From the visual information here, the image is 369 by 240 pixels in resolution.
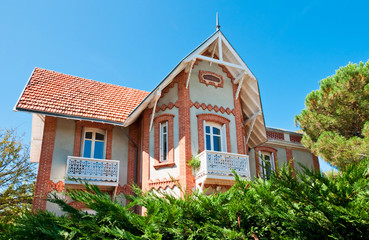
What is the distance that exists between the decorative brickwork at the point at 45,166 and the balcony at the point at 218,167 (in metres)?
5.63

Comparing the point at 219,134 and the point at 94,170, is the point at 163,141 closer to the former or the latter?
the point at 219,134

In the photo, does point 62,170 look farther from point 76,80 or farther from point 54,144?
point 76,80

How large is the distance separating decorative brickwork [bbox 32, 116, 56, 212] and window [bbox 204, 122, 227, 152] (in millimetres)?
6222

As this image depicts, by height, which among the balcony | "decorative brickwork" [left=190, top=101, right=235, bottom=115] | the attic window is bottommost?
the balcony

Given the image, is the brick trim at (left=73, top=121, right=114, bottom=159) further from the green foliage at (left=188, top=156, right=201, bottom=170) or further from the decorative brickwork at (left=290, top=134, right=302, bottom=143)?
the decorative brickwork at (left=290, top=134, right=302, bottom=143)

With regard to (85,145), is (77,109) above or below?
above

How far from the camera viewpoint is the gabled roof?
13141mm

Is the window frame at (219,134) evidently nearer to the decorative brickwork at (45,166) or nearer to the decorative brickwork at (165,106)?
the decorative brickwork at (165,106)

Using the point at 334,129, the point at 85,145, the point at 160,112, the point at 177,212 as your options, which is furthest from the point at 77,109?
the point at 334,129

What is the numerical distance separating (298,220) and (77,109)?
36.2 ft

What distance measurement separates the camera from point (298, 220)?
12.2 feet

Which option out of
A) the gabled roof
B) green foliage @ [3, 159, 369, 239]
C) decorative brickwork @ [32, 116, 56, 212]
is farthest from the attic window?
green foliage @ [3, 159, 369, 239]

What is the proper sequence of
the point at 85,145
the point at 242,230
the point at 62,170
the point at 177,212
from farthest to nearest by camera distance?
the point at 85,145 < the point at 62,170 < the point at 177,212 < the point at 242,230

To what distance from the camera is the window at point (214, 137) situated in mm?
13539
